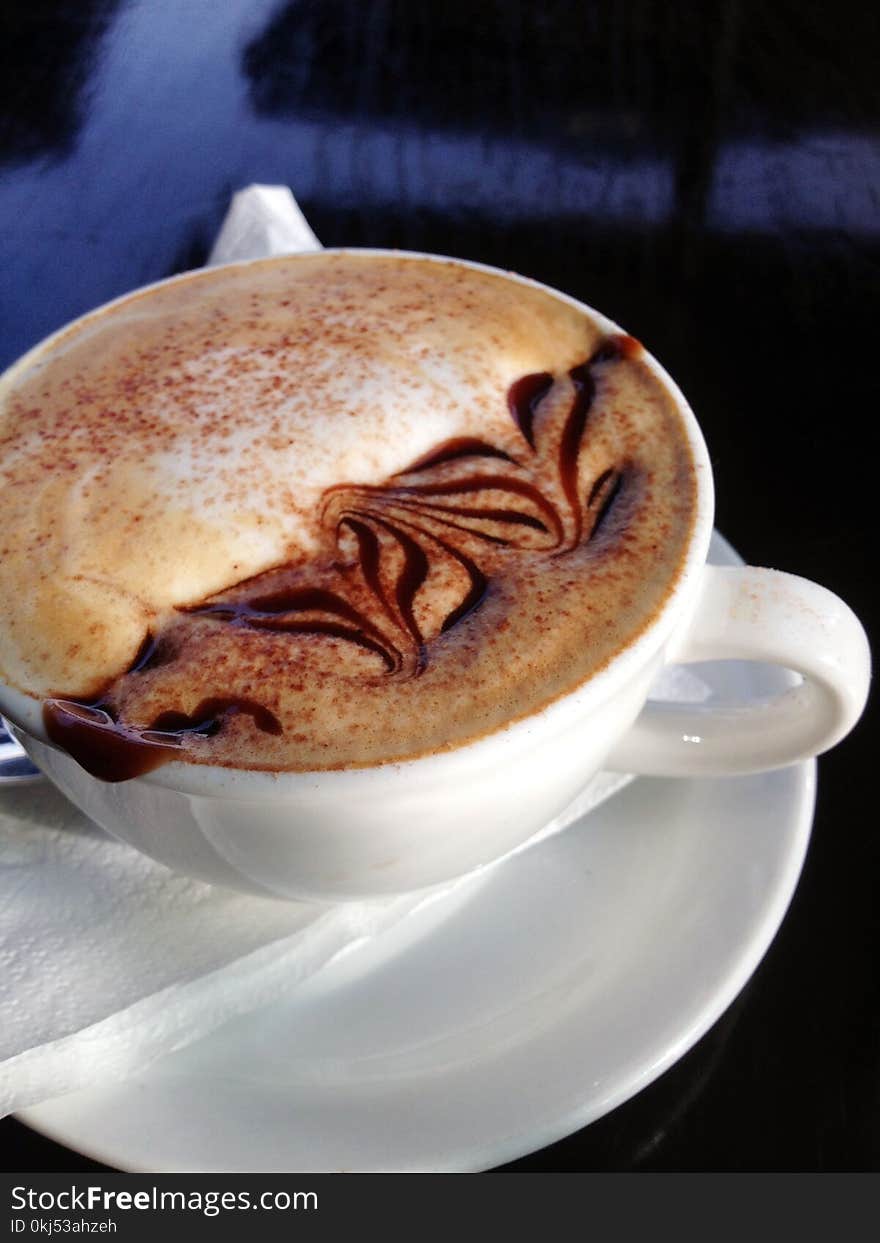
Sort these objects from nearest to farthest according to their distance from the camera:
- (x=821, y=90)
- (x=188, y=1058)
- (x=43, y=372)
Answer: (x=188, y=1058) < (x=43, y=372) < (x=821, y=90)

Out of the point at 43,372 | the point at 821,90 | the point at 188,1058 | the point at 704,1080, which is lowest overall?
the point at 704,1080

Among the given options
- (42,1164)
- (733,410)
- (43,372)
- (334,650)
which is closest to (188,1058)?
(42,1164)

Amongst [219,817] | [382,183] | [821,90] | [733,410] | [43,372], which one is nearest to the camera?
[219,817]

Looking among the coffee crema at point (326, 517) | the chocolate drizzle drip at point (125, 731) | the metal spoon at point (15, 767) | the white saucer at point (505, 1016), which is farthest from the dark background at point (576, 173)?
the metal spoon at point (15, 767)

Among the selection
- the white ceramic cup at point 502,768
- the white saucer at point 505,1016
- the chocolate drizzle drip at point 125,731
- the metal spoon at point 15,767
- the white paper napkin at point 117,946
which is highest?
the chocolate drizzle drip at point 125,731

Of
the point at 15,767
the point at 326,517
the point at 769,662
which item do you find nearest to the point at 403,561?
the point at 326,517

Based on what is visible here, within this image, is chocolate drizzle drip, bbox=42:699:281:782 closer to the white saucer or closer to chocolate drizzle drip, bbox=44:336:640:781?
chocolate drizzle drip, bbox=44:336:640:781

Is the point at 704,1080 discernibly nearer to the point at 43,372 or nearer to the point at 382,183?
the point at 43,372

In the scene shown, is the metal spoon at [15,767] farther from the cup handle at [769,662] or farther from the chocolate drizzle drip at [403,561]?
the cup handle at [769,662]
